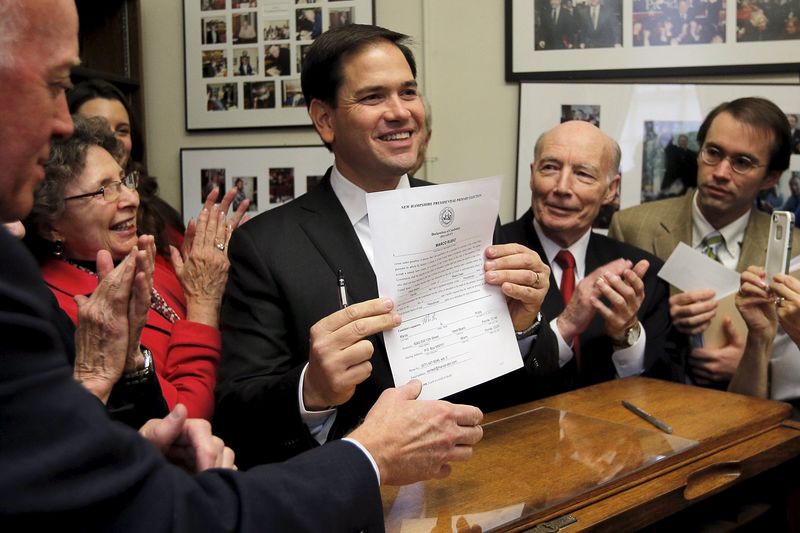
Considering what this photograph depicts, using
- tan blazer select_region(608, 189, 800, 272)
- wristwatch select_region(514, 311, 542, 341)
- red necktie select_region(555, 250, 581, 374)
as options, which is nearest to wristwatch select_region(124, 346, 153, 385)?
wristwatch select_region(514, 311, 542, 341)

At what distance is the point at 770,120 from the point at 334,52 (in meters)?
1.84

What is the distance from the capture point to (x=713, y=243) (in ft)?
9.84

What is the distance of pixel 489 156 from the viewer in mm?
3697

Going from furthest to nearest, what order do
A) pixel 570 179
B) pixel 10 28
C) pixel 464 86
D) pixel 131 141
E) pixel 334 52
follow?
1. pixel 464 86
2. pixel 131 141
3. pixel 570 179
4. pixel 334 52
5. pixel 10 28

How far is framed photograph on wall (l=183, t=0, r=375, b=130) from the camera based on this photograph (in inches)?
150

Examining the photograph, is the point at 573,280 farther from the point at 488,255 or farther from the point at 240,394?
the point at 240,394

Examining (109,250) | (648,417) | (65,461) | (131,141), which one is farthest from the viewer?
(131,141)

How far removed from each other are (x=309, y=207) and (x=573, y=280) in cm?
110

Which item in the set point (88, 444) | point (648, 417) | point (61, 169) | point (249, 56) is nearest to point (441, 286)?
point (648, 417)

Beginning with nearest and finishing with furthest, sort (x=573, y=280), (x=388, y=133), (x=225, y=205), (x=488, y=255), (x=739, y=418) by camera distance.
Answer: (x=488, y=255) < (x=739, y=418) < (x=388, y=133) < (x=225, y=205) < (x=573, y=280)

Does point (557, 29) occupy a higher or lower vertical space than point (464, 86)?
higher

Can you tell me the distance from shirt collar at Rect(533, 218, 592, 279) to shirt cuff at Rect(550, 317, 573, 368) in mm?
311

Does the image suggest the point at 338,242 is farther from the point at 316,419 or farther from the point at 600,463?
the point at 600,463

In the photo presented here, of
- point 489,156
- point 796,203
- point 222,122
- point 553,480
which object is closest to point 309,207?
point 553,480
